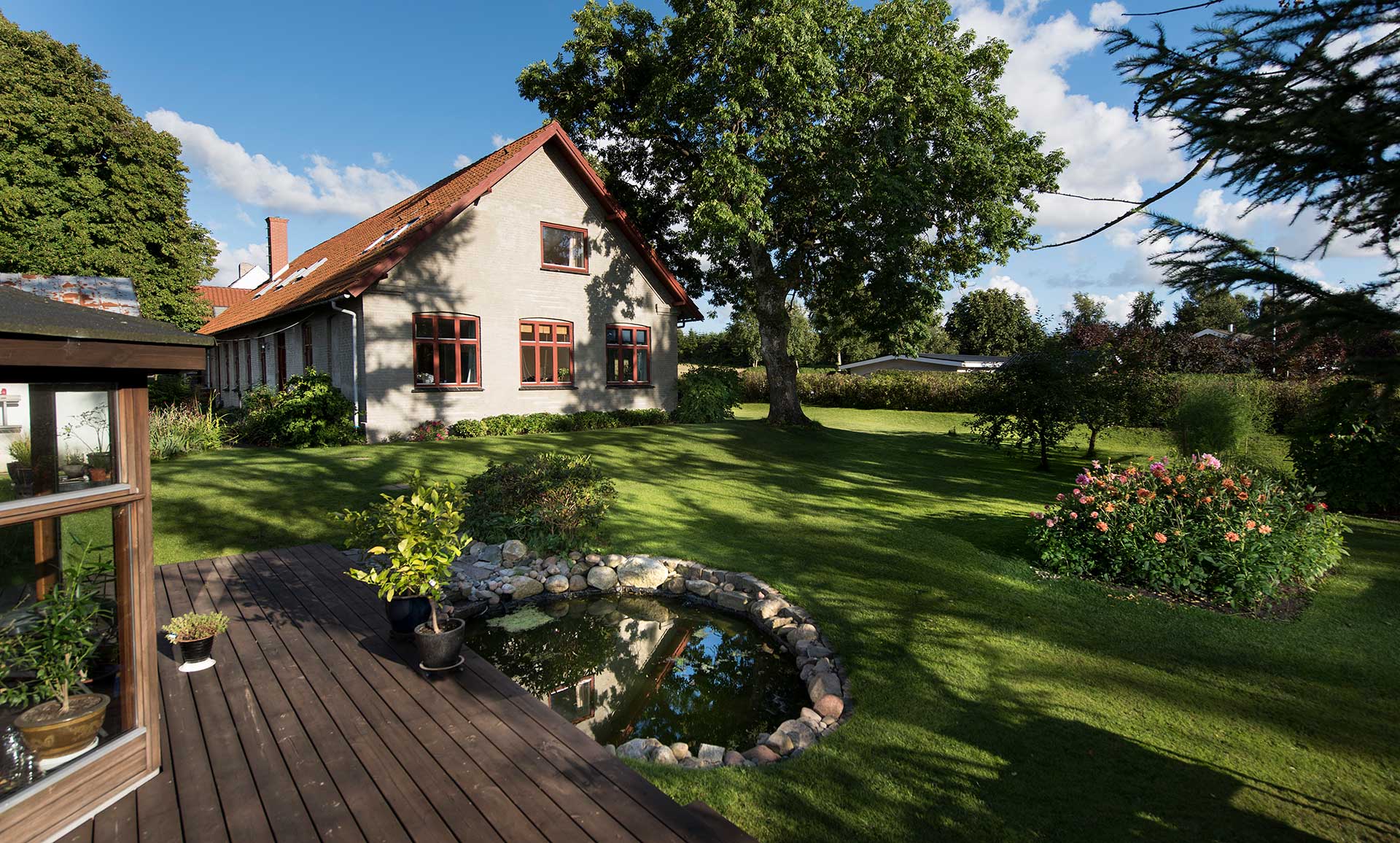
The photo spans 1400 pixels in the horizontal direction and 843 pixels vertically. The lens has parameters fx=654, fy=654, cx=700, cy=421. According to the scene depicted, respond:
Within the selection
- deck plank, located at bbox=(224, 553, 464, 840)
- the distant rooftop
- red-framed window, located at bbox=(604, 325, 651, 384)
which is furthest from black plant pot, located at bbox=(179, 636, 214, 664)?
red-framed window, located at bbox=(604, 325, 651, 384)

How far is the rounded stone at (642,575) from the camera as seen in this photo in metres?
7.56

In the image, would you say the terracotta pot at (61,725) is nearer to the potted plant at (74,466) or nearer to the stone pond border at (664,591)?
the potted plant at (74,466)

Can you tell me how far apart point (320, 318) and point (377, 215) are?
8.58 metres

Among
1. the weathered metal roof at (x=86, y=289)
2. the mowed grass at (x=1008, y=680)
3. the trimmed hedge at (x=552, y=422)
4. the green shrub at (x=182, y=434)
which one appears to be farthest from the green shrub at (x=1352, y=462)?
the green shrub at (x=182, y=434)

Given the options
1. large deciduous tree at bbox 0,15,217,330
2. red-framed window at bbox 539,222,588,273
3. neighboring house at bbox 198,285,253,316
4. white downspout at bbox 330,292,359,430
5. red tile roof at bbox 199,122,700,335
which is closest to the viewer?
white downspout at bbox 330,292,359,430

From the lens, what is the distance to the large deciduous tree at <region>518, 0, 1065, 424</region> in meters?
17.0

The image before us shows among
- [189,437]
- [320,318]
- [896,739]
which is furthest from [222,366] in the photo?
[896,739]

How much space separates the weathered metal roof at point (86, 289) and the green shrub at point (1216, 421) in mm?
16330

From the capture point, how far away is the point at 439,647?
443cm

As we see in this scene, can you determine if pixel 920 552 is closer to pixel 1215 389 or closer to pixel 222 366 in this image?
pixel 1215 389

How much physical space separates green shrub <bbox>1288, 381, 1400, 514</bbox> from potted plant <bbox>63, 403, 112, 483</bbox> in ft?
42.5

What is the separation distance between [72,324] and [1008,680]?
592cm

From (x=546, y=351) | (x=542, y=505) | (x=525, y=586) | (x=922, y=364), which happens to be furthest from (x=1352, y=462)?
(x=922, y=364)

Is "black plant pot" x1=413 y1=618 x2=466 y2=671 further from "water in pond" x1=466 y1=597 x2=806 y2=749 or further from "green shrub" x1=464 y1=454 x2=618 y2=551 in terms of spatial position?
"green shrub" x1=464 y1=454 x2=618 y2=551
